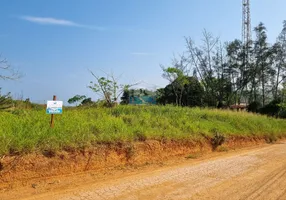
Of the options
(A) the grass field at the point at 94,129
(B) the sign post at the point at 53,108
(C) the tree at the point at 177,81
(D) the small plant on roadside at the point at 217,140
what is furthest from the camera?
(C) the tree at the point at 177,81

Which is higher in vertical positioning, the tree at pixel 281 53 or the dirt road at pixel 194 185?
the tree at pixel 281 53

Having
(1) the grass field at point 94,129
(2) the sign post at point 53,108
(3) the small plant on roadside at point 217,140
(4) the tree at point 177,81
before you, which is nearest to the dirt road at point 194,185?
(1) the grass field at point 94,129

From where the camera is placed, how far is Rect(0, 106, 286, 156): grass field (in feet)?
21.4

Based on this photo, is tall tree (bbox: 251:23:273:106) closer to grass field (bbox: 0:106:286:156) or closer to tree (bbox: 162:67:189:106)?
tree (bbox: 162:67:189:106)

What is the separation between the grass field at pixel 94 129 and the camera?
6527 mm

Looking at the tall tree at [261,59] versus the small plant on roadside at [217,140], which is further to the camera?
the tall tree at [261,59]

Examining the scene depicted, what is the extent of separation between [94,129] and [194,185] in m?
3.37


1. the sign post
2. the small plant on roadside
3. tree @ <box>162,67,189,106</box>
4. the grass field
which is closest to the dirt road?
the grass field

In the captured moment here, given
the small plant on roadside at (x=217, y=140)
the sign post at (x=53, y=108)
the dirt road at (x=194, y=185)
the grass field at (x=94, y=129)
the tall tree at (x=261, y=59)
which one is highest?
the tall tree at (x=261, y=59)

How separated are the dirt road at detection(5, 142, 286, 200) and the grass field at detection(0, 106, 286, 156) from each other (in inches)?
52.8

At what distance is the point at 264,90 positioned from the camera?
4234 cm

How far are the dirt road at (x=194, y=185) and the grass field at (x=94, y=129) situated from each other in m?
1.34

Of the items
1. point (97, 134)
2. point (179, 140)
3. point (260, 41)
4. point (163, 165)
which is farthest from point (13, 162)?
point (260, 41)

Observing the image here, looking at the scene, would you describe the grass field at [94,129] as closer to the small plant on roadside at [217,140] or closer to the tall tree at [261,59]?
the small plant on roadside at [217,140]
